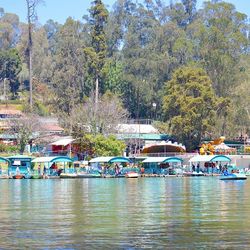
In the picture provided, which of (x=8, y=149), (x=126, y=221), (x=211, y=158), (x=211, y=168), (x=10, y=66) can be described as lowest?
(x=126, y=221)

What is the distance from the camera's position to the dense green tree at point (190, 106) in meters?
94.8

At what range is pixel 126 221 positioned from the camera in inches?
1246

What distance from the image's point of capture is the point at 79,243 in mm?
25328

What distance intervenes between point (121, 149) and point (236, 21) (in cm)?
3478

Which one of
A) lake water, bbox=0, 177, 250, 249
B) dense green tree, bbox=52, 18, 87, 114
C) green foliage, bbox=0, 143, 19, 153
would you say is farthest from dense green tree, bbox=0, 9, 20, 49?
lake water, bbox=0, 177, 250, 249

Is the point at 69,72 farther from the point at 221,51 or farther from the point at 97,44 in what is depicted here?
the point at 221,51

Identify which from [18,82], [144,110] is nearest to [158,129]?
[144,110]

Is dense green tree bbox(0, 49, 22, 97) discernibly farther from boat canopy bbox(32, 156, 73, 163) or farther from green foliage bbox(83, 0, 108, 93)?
boat canopy bbox(32, 156, 73, 163)

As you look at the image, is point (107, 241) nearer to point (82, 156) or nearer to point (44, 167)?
point (44, 167)

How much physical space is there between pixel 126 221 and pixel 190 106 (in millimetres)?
63749

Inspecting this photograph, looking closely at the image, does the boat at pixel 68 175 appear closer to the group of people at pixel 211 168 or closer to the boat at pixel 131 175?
the boat at pixel 131 175

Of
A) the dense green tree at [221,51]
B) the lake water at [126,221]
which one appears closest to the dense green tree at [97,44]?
the dense green tree at [221,51]

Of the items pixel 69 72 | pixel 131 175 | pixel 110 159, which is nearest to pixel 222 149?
pixel 110 159

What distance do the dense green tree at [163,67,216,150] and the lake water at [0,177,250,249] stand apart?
152ft
